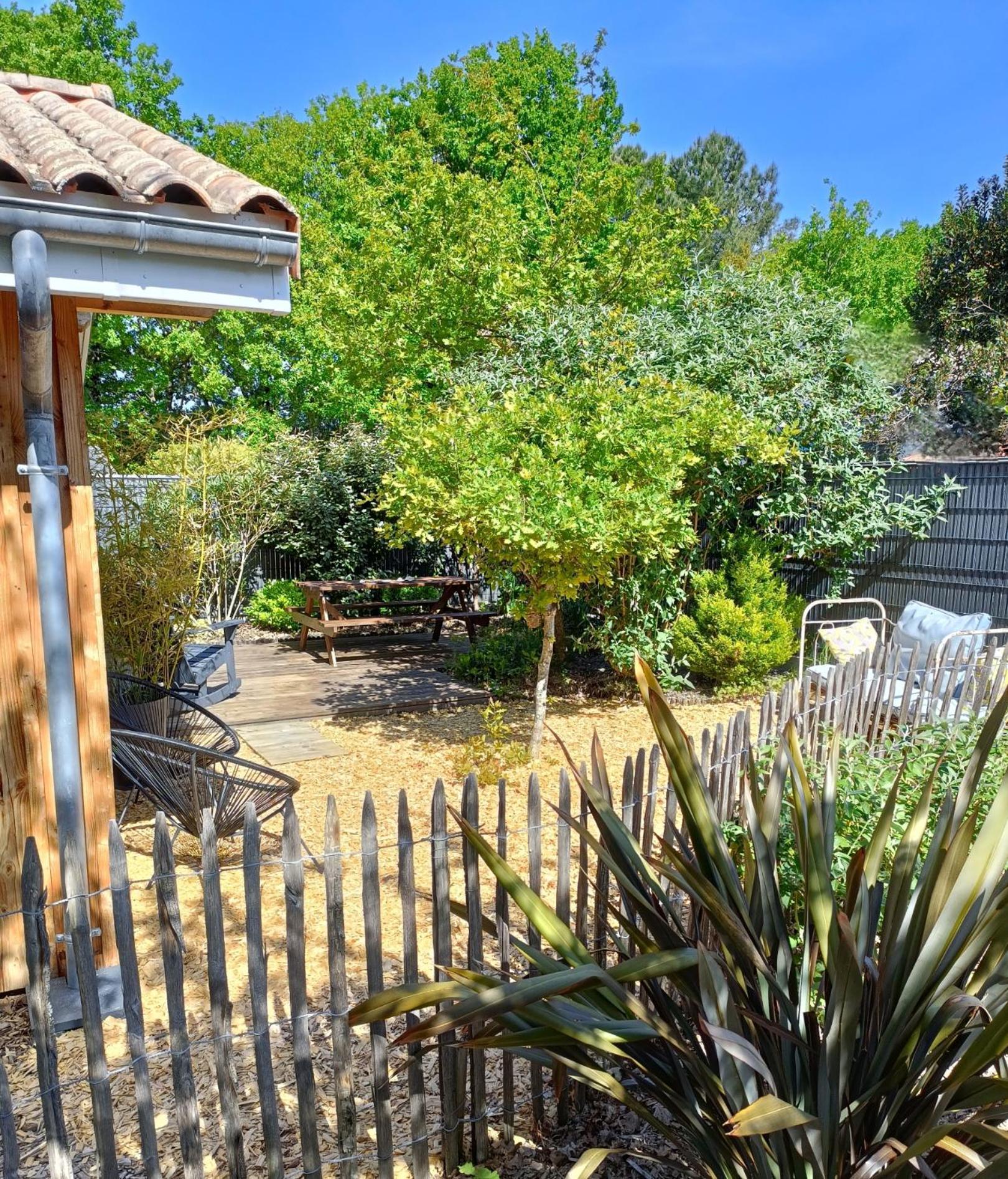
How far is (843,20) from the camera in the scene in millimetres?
13820

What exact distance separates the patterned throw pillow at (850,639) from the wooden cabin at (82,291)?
246 inches

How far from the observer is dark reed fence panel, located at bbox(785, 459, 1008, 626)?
8180mm

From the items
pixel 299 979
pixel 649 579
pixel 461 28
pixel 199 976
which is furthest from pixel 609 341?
pixel 461 28

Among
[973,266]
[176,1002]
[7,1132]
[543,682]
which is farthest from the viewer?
[973,266]

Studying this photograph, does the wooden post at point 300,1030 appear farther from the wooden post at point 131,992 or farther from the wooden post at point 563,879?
the wooden post at point 563,879

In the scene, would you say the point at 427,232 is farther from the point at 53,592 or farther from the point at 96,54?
the point at 96,54

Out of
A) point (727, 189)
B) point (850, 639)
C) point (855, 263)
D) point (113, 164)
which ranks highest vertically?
point (727, 189)

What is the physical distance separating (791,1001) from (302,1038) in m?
1.16

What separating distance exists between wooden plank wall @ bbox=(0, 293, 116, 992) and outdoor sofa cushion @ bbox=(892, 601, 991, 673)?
5788mm

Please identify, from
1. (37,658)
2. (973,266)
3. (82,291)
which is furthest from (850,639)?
(973,266)

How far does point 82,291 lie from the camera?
2.51 metres

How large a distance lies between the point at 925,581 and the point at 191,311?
321 inches

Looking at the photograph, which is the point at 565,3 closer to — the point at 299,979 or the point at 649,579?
the point at 649,579

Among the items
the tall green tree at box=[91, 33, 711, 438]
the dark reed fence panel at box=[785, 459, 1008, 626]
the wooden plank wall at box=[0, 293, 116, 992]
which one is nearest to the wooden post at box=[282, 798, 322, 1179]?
the wooden plank wall at box=[0, 293, 116, 992]
